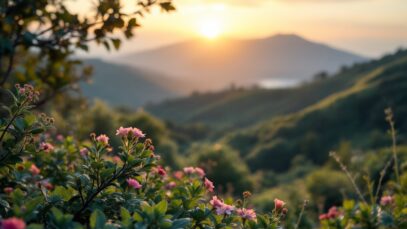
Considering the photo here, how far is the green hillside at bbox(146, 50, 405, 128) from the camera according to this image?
273ft

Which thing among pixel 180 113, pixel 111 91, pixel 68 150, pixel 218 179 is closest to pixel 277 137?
pixel 218 179

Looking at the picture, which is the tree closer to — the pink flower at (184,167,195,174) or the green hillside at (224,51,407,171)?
the pink flower at (184,167,195,174)

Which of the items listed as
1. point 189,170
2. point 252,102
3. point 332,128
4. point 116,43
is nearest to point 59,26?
point 116,43

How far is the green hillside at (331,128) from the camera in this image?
42.7 m

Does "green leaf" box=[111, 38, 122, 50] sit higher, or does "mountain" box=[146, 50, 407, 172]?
"mountain" box=[146, 50, 407, 172]

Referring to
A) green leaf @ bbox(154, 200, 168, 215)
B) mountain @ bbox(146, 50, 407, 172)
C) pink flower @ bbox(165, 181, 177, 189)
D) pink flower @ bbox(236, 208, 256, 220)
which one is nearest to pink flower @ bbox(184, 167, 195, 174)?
pink flower @ bbox(165, 181, 177, 189)

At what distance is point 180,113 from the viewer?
122 m

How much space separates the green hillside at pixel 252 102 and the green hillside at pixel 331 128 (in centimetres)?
1929

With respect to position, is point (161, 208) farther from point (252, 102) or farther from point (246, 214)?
point (252, 102)

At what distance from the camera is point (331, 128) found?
48.1 metres

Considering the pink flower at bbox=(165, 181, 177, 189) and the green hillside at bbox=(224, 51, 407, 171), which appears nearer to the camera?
Answer: the pink flower at bbox=(165, 181, 177, 189)

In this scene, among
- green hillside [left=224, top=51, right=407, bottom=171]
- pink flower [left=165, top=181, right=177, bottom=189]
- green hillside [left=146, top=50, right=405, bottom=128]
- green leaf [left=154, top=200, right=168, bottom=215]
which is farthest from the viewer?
green hillside [left=146, top=50, right=405, bottom=128]

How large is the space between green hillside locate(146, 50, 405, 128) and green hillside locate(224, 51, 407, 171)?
19287 millimetres

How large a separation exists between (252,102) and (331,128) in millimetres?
58421
